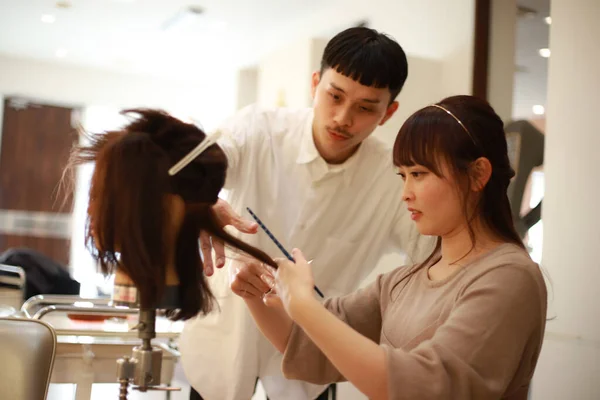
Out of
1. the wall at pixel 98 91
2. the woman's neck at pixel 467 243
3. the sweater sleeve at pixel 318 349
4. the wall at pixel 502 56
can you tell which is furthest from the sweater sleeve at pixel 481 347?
the wall at pixel 98 91

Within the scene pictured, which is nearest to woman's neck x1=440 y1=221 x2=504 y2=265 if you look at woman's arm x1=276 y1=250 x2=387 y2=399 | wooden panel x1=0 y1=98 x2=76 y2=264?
woman's arm x1=276 y1=250 x2=387 y2=399

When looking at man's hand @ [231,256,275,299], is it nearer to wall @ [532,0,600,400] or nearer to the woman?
the woman

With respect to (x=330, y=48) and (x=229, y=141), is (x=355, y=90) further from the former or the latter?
(x=229, y=141)

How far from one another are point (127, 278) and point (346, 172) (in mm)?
959

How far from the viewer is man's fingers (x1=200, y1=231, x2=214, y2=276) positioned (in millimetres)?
1133

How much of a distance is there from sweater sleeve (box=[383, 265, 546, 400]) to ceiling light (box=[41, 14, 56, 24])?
6419 millimetres

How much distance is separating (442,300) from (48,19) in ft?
21.3

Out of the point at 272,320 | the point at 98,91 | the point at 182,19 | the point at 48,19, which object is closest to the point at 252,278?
the point at 272,320

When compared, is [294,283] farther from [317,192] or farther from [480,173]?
[317,192]

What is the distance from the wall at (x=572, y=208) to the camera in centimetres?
209

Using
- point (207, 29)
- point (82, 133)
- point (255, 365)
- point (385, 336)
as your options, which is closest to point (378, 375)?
point (385, 336)

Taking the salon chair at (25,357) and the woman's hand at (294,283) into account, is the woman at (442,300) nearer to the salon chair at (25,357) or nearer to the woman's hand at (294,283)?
the woman's hand at (294,283)

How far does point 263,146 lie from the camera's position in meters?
1.80

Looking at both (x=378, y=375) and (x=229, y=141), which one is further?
(x=229, y=141)
